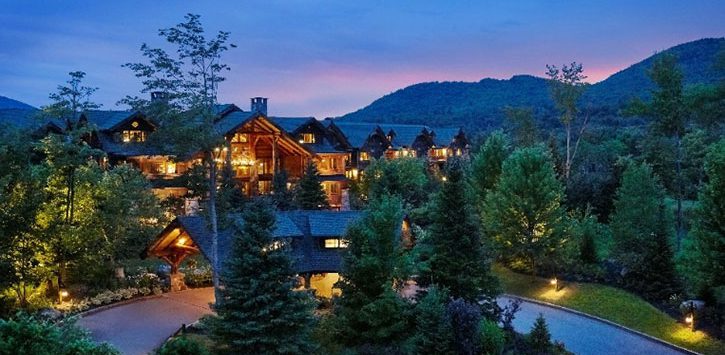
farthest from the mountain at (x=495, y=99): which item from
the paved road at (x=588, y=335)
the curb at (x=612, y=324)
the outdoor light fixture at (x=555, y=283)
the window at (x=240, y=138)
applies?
the paved road at (x=588, y=335)

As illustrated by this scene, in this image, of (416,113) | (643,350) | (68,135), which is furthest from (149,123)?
(416,113)

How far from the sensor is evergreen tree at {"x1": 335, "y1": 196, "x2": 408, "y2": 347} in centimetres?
2202

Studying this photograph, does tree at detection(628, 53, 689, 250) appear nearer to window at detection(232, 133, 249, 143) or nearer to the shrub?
the shrub

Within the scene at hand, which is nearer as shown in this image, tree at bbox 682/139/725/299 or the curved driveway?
the curved driveway

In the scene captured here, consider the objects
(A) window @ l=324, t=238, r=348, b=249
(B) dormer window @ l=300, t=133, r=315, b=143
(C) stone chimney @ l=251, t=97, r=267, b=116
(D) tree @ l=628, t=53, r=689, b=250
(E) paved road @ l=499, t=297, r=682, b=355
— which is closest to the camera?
(E) paved road @ l=499, t=297, r=682, b=355

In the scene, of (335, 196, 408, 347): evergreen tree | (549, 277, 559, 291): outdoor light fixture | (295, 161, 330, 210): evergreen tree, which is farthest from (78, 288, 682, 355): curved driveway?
(295, 161, 330, 210): evergreen tree

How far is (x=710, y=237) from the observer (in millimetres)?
26406

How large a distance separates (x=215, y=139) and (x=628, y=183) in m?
24.2

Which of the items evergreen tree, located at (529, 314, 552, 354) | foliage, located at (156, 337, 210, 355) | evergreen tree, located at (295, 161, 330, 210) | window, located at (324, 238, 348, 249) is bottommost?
evergreen tree, located at (529, 314, 552, 354)

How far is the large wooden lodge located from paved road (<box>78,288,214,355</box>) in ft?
7.99

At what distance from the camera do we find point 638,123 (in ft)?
310

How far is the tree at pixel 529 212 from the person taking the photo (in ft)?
109

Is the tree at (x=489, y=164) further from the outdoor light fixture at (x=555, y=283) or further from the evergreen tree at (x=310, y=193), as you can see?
the evergreen tree at (x=310, y=193)

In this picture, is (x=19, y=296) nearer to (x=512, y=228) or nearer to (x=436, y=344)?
(x=436, y=344)
